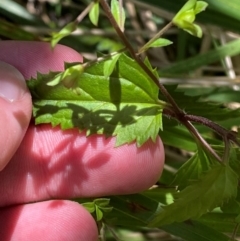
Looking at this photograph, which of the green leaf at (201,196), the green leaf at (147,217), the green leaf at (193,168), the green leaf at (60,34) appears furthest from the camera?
the green leaf at (147,217)

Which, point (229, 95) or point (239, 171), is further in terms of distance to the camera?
point (229, 95)

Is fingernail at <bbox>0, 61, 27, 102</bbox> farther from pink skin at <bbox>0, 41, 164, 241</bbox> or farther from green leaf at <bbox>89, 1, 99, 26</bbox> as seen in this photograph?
green leaf at <bbox>89, 1, 99, 26</bbox>

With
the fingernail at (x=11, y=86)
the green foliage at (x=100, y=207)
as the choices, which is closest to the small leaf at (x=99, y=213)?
the green foliage at (x=100, y=207)

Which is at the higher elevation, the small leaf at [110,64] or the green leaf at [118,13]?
the green leaf at [118,13]

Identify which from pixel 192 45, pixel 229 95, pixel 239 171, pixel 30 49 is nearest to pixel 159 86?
pixel 239 171

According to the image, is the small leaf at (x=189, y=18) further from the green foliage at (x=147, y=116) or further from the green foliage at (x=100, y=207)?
the green foliage at (x=100, y=207)

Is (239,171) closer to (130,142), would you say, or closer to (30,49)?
(130,142)

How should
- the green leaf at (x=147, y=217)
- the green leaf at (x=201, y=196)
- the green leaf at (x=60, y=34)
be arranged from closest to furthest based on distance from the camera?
the green leaf at (x=60, y=34) → the green leaf at (x=201, y=196) → the green leaf at (x=147, y=217)

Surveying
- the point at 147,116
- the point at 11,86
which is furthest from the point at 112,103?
the point at 11,86
